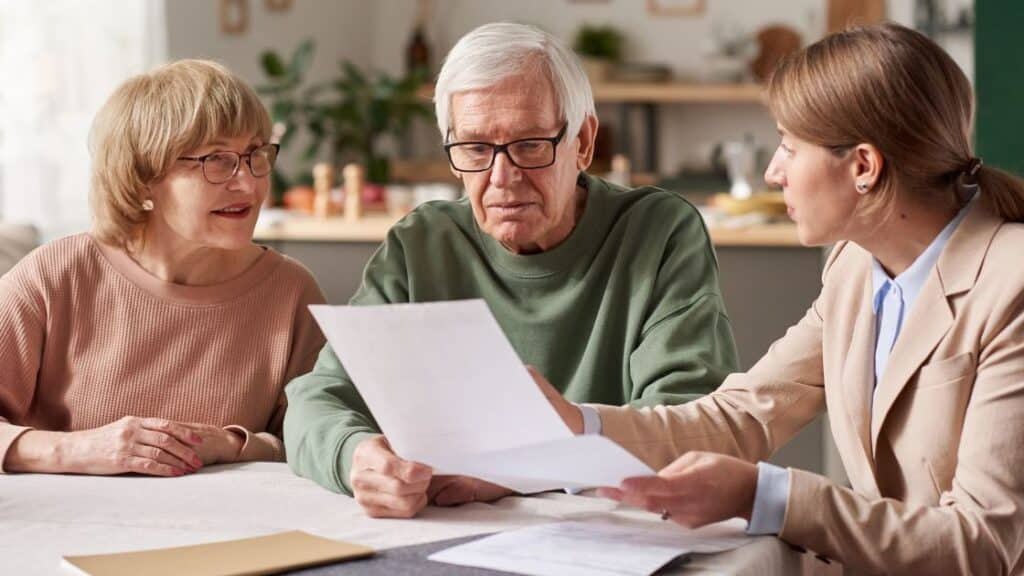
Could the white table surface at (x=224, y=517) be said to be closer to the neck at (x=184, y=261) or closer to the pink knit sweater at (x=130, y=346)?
the pink knit sweater at (x=130, y=346)

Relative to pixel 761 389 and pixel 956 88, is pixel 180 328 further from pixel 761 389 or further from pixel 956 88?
pixel 956 88

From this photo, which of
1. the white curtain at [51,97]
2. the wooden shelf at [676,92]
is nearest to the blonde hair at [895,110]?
the white curtain at [51,97]

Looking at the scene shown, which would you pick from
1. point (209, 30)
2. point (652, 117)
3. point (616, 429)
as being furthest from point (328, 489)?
point (652, 117)

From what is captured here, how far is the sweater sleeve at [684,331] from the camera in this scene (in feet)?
5.95

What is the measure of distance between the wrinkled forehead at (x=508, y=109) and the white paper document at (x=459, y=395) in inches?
22.7

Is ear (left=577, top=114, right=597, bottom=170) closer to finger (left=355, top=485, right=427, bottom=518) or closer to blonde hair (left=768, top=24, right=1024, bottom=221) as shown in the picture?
blonde hair (left=768, top=24, right=1024, bottom=221)

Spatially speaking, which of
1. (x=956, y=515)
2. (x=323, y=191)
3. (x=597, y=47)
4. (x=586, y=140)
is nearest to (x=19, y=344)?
(x=586, y=140)

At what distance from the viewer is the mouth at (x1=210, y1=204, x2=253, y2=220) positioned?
2.09 meters

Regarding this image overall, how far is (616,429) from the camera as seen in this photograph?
1.64 m

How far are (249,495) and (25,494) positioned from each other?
271mm

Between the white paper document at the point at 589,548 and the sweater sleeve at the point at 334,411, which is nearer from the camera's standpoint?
the white paper document at the point at 589,548

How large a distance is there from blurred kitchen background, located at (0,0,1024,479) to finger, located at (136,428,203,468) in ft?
2.99

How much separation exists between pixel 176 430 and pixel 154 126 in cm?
48

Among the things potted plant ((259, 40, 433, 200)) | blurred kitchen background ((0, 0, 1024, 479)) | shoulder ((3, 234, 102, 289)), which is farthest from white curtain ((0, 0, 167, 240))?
shoulder ((3, 234, 102, 289))
